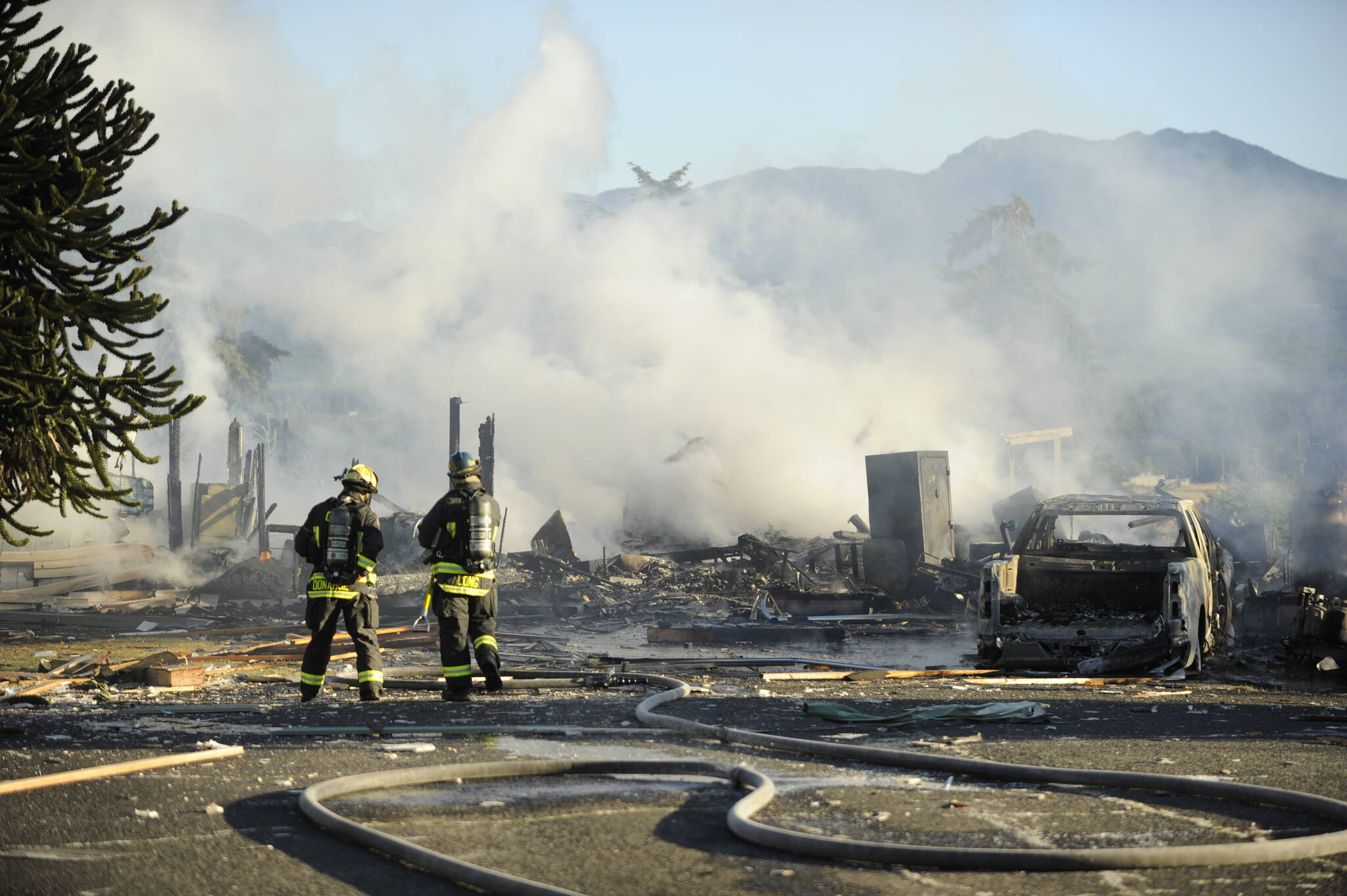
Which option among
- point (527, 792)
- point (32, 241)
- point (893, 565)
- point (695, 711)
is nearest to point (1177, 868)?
point (527, 792)

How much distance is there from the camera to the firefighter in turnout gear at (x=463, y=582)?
7.84 meters

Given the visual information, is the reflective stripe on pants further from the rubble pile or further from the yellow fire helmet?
the rubble pile

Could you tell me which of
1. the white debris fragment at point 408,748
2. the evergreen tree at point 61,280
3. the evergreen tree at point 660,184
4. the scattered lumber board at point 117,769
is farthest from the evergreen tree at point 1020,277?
the scattered lumber board at point 117,769

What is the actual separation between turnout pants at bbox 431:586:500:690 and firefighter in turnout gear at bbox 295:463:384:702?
449 mm

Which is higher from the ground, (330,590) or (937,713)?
(330,590)

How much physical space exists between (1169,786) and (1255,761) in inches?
48.4

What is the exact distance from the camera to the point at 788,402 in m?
34.1

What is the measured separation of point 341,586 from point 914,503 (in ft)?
42.6

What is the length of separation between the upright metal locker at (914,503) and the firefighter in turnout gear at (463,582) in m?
12.1

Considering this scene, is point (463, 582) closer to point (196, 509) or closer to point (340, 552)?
point (340, 552)

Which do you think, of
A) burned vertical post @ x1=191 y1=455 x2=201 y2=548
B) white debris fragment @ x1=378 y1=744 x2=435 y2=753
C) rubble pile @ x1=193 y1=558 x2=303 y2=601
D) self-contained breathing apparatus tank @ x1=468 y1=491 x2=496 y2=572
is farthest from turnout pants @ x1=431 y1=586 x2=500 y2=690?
burned vertical post @ x1=191 y1=455 x2=201 y2=548

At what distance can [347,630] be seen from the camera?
7.90 metres

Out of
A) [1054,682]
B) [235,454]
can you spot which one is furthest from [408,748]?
[235,454]

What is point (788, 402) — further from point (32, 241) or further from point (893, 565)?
point (32, 241)
